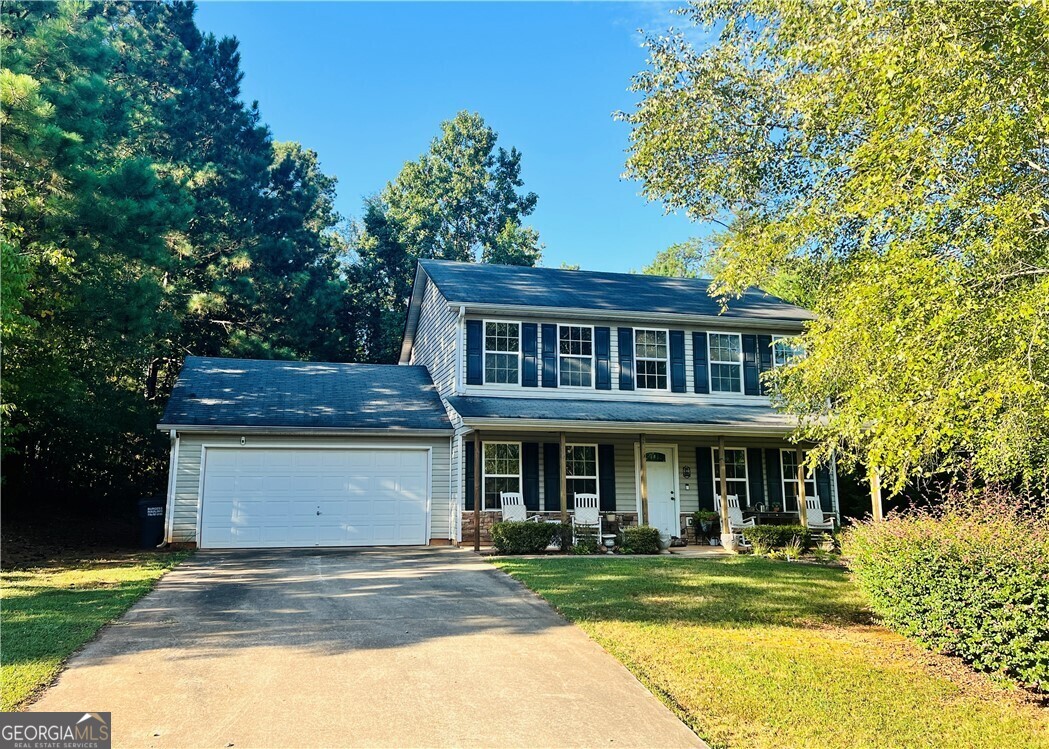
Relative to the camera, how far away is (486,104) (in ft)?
132

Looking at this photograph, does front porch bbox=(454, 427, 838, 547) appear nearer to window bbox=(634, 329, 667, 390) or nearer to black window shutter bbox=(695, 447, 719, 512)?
black window shutter bbox=(695, 447, 719, 512)

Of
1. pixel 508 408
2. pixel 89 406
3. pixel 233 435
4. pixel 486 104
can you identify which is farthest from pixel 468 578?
pixel 486 104

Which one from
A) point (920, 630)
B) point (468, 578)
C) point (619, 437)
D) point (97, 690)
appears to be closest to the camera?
point (97, 690)

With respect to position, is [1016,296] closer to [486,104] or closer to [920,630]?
[920,630]

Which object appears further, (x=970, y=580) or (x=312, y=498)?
(x=312, y=498)

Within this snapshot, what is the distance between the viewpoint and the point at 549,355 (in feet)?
52.2

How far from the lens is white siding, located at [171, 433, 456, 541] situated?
13727 millimetres

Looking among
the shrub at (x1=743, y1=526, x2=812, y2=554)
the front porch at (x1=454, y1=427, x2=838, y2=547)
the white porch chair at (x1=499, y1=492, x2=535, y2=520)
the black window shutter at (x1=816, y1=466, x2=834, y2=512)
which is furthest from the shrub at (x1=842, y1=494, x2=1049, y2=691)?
the black window shutter at (x1=816, y1=466, x2=834, y2=512)

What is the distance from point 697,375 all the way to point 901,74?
1081 cm

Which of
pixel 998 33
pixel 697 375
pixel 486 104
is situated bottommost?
pixel 697 375

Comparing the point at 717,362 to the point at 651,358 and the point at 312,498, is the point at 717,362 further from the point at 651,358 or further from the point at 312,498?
the point at 312,498

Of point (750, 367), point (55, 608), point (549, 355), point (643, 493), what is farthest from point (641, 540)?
point (55, 608)

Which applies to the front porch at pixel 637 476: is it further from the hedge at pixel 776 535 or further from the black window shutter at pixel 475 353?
the black window shutter at pixel 475 353

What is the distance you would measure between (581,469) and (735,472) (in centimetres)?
368
